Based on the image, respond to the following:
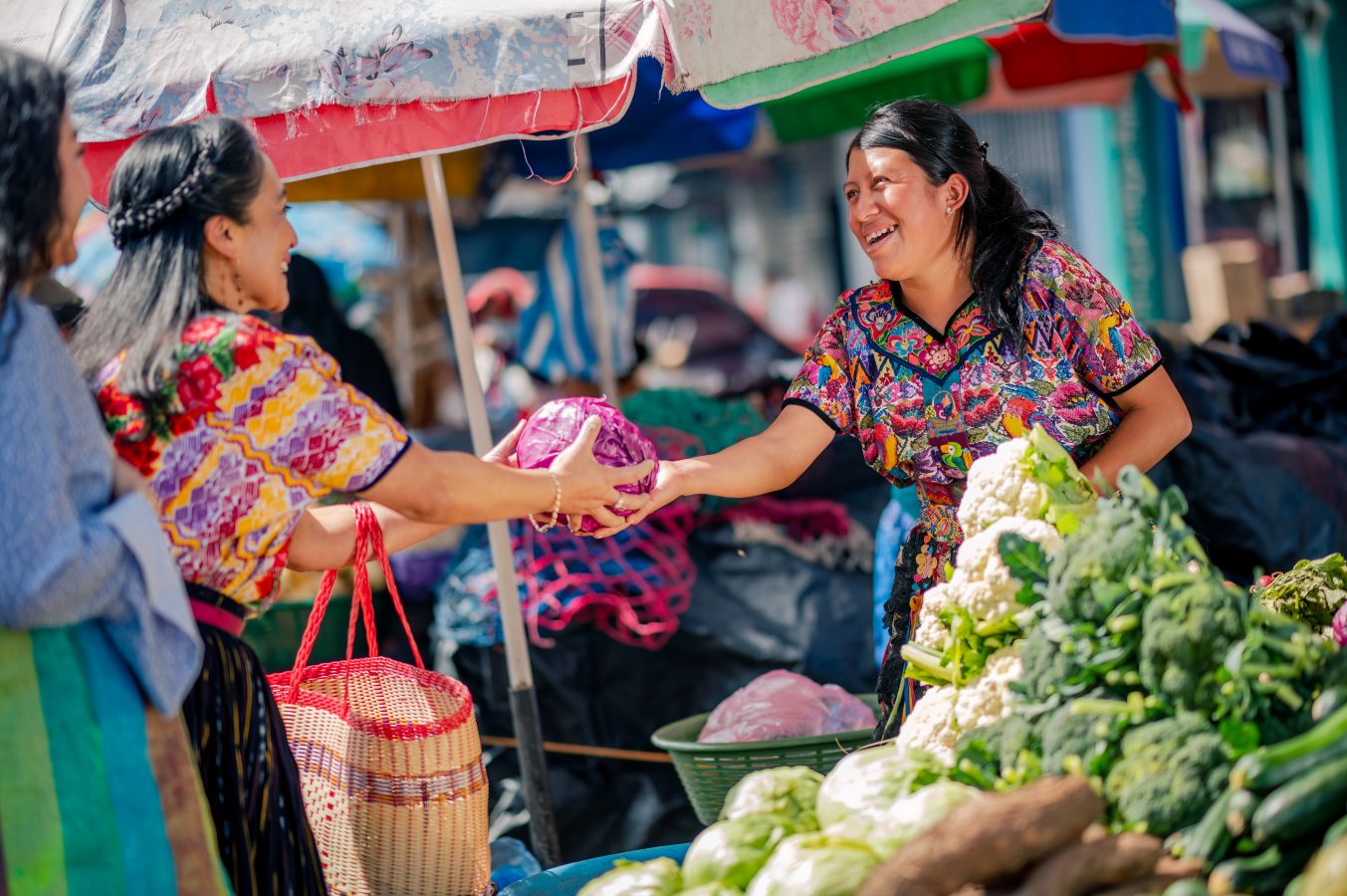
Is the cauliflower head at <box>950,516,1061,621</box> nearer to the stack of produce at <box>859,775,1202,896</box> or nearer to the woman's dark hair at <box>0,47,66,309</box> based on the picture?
the stack of produce at <box>859,775,1202,896</box>

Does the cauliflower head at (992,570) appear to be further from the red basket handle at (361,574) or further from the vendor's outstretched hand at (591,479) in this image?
the red basket handle at (361,574)

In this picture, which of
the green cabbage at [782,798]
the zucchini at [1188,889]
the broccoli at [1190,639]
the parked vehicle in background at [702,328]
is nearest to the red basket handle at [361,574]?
the green cabbage at [782,798]

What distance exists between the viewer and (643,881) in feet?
7.44

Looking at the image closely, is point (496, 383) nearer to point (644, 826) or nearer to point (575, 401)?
point (644, 826)

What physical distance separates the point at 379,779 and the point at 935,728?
1.13m

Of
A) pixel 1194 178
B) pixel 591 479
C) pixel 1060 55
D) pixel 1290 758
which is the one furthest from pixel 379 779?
pixel 1194 178

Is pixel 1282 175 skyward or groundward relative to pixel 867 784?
skyward

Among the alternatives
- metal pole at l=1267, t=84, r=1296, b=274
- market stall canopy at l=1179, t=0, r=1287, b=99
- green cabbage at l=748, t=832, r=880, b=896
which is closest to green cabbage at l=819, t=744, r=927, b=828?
green cabbage at l=748, t=832, r=880, b=896

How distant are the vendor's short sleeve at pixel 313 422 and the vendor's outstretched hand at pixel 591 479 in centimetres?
45

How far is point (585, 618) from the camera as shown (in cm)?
482

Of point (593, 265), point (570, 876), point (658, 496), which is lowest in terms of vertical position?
point (570, 876)

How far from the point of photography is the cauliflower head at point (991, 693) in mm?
2367

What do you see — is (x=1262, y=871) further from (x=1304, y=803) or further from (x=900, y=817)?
(x=900, y=817)

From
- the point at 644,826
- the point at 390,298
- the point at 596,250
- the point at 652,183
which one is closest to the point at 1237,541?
the point at 644,826
